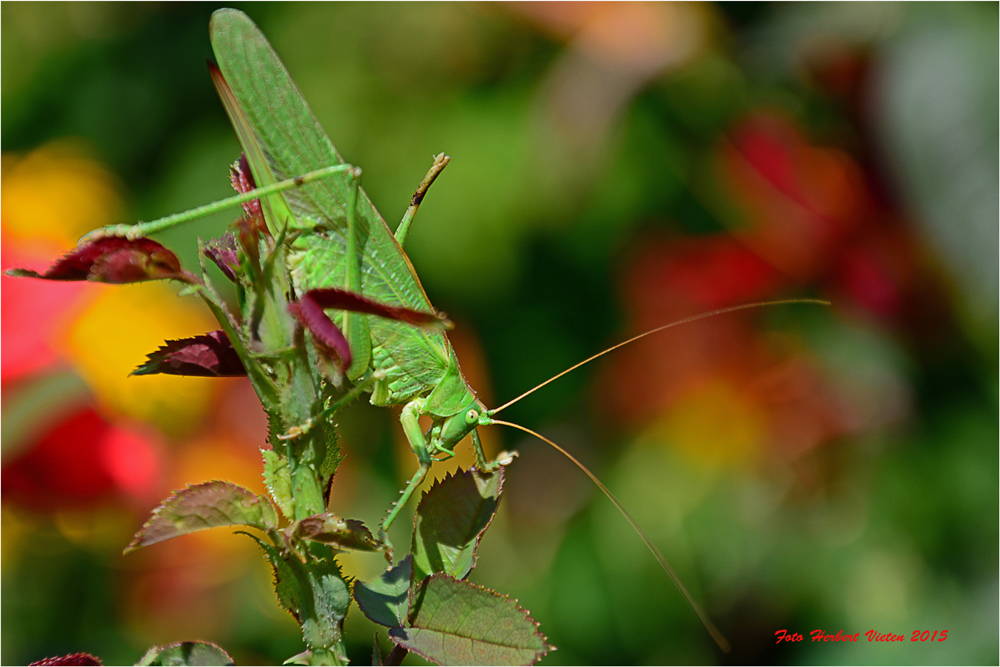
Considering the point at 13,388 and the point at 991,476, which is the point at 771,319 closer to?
the point at 991,476

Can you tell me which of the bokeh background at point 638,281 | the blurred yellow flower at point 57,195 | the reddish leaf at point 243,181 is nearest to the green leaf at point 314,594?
the reddish leaf at point 243,181

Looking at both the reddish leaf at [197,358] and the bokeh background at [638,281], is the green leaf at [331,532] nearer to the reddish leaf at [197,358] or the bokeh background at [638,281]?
the reddish leaf at [197,358]

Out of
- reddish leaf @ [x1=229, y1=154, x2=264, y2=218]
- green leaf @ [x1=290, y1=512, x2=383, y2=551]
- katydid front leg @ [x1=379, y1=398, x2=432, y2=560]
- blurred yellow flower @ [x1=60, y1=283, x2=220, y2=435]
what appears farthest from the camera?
blurred yellow flower @ [x1=60, y1=283, x2=220, y2=435]

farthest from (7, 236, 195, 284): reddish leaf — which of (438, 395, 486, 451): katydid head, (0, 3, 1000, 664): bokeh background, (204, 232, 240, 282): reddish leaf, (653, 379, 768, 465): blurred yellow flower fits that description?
(653, 379, 768, 465): blurred yellow flower

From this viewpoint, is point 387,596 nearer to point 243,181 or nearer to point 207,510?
point 207,510

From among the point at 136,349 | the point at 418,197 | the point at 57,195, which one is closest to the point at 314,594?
the point at 418,197

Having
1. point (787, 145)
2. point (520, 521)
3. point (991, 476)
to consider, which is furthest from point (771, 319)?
point (520, 521)

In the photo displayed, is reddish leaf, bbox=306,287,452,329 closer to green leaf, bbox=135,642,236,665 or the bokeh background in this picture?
green leaf, bbox=135,642,236,665
